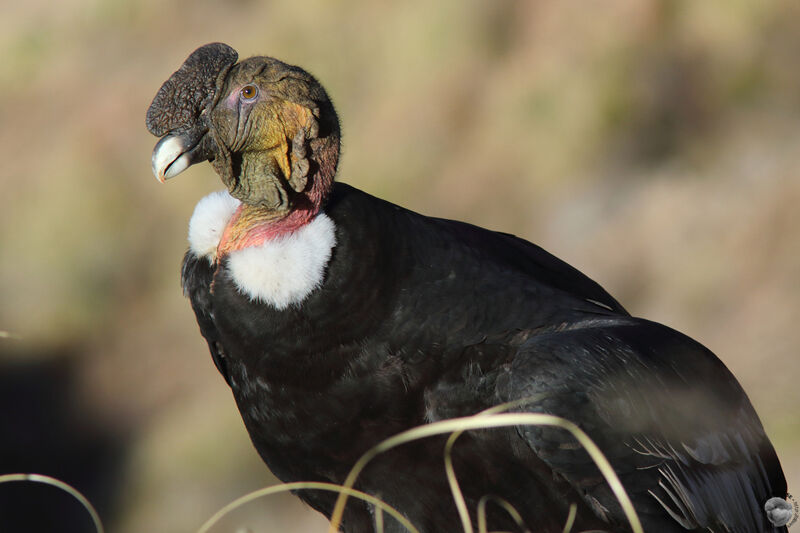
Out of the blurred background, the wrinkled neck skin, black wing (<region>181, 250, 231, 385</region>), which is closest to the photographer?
the wrinkled neck skin

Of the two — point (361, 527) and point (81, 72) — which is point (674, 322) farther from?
point (81, 72)

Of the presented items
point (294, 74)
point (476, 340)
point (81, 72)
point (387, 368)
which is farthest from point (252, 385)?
point (81, 72)

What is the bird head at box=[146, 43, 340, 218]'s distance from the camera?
2910 millimetres

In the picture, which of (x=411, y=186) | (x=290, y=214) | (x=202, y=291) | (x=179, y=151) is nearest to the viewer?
(x=179, y=151)

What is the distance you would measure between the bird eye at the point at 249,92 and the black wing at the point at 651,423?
107cm

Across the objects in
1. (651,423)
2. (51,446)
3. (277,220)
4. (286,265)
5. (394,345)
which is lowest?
(51,446)

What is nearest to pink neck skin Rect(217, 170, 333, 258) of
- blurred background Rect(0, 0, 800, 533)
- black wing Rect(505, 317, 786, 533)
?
black wing Rect(505, 317, 786, 533)

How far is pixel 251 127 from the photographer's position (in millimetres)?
2924

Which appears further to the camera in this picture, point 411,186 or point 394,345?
point 411,186

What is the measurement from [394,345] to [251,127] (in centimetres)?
76

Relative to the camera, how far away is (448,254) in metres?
3.24

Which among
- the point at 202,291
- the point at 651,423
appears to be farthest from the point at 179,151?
the point at 651,423

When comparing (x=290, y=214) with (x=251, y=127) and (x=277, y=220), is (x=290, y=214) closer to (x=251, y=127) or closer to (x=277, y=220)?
(x=277, y=220)

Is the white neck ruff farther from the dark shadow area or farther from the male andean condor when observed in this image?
the dark shadow area
